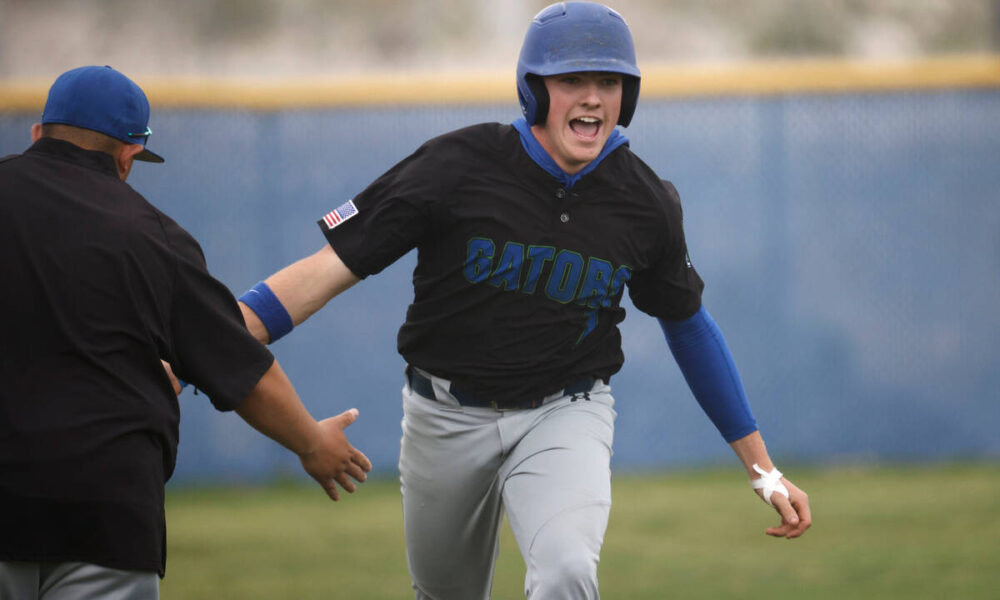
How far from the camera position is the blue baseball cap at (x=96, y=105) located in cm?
306

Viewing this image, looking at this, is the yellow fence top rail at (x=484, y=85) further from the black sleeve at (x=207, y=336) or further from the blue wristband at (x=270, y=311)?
the black sleeve at (x=207, y=336)

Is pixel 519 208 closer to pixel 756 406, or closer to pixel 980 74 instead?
pixel 756 406

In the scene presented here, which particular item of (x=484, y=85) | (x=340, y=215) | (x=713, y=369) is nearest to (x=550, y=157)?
(x=340, y=215)

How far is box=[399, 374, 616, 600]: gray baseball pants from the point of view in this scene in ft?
11.9

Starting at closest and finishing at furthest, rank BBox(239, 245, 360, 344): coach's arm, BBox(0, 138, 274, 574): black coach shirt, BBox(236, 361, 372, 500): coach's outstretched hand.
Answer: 1. BBox(0, 138, 274, 574): black coach shirt
2. BBox(236, 361, 372, 500): coach's outstretched hand
3. BBox(239, 245, 360, 344): coach's arm

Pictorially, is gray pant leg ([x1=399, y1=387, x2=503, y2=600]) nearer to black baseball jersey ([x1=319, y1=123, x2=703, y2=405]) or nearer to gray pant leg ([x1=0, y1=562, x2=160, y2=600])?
black baseball jersey ([x1=319, y1=123, x2=703, y2=405])

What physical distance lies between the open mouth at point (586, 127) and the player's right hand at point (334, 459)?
1078 millimetres

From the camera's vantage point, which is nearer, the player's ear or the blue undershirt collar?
the player's ear

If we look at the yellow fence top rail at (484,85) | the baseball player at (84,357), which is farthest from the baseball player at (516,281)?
the yellow fence top rail at (484,85)

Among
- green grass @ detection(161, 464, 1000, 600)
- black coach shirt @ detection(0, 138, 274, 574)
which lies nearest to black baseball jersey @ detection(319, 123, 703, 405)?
black coach shirt @ detection(0, 138, 274, 574)

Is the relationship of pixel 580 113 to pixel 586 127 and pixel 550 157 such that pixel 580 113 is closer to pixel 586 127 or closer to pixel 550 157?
pixel 586 127

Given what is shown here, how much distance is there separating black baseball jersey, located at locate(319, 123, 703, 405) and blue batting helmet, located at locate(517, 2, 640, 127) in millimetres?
173

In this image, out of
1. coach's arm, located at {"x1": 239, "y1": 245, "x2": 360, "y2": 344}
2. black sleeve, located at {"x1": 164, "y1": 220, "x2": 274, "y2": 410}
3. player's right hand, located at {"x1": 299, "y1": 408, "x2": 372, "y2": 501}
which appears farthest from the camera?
coach's arm, located at {"x1": 239, "y1": 245, "x2": 360, "y2": 344}

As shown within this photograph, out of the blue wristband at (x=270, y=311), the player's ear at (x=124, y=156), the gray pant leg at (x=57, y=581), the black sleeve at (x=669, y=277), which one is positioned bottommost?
the gray pant leg at (x=57, y=581)
